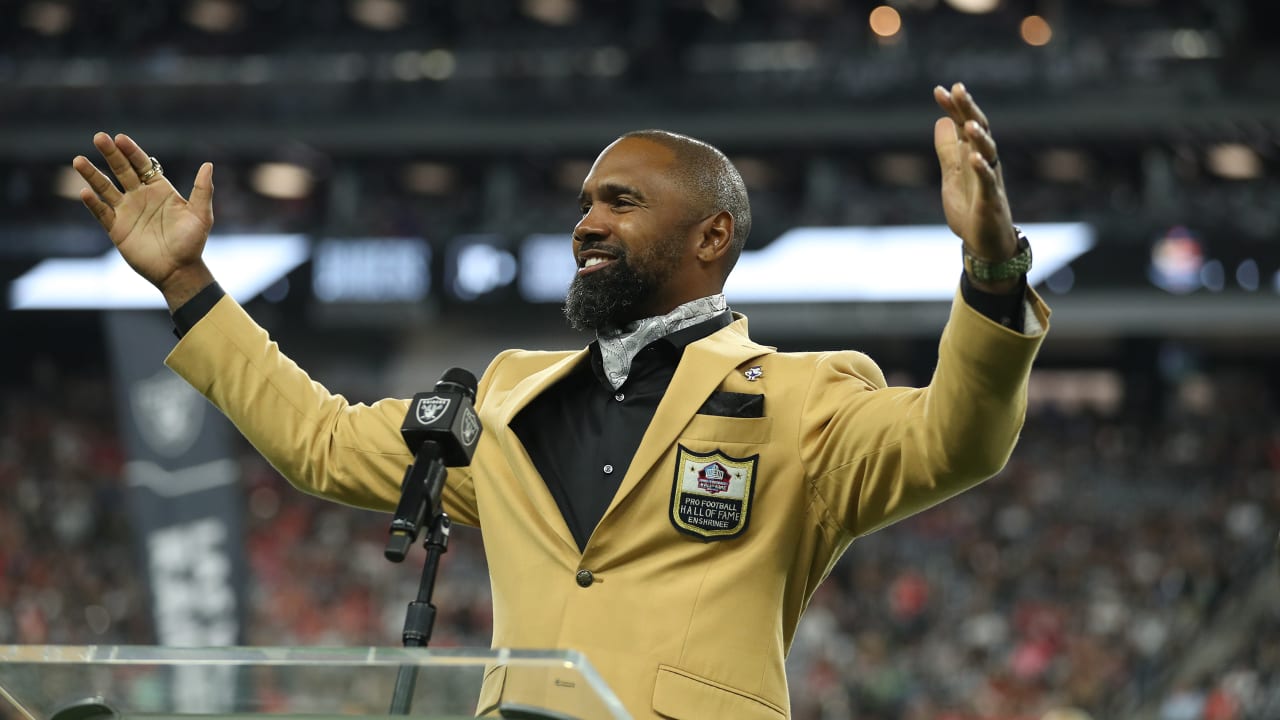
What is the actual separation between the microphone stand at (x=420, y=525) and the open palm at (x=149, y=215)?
25.0 inches

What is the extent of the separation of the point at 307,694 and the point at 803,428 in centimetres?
90

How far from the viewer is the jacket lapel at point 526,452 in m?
2.37

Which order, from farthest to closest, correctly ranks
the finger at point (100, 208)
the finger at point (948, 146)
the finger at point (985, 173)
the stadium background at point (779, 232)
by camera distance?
the stadium background at point (779, 232) → the finger at point (100, 208) → the finger at point (948, 146) → the finger at point (985, 173)

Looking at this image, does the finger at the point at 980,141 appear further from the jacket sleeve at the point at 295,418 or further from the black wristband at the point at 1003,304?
the jacket sleeve at the point at 295,418

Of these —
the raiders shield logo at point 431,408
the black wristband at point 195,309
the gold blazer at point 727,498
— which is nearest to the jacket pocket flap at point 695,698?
the gold blazer at point 727,498

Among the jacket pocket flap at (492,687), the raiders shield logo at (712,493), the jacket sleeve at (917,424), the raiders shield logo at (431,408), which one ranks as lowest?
the jacket pocket flap at (492,687)

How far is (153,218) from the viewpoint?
8.42 feet

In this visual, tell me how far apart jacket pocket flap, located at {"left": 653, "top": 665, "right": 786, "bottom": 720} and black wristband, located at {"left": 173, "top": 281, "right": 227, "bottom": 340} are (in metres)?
0.93

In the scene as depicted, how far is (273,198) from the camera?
19.9m

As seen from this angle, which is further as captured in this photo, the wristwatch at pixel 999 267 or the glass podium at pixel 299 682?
the wristwatch at pixel 999 267

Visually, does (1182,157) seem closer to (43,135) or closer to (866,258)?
(866,258)

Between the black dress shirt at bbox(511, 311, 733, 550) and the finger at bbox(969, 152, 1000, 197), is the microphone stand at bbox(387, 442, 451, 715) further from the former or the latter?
the finger at bbox(969, 152, 1000, 197)

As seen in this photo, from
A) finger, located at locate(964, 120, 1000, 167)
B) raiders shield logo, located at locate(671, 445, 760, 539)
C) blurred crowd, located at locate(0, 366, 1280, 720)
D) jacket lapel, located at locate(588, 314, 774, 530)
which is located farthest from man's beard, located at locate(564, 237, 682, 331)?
blurred crowd, located at locate(0, 366, 1280, 720)

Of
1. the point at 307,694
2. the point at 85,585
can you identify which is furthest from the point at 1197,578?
the point at 307,694
